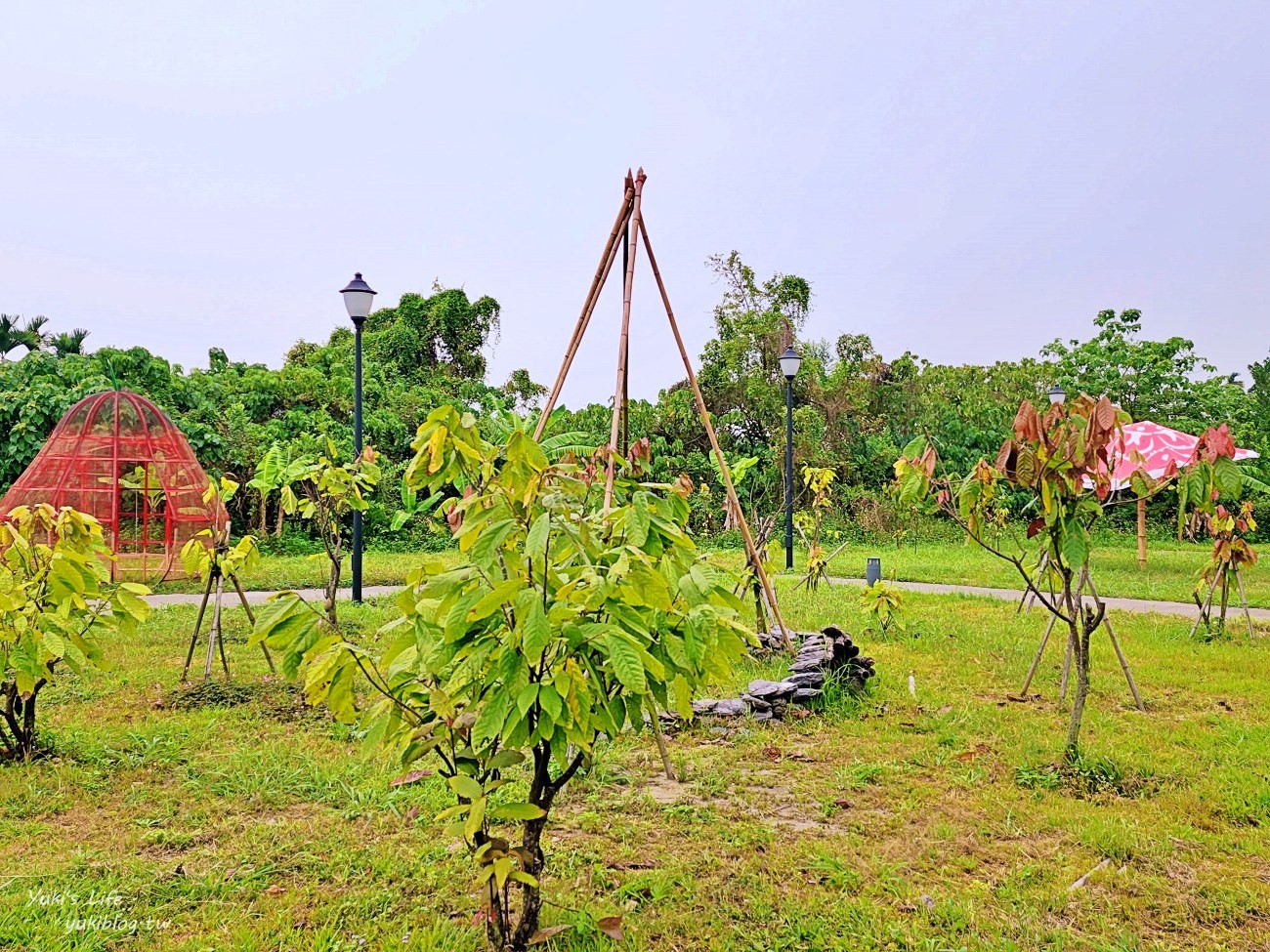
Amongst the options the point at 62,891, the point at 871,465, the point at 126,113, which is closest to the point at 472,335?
the point at 871,465

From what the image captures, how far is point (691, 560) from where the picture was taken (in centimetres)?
223

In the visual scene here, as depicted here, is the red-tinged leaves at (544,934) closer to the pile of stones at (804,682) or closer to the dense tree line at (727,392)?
the pile of stones at (804,682)

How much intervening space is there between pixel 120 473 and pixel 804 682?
8.83 metres

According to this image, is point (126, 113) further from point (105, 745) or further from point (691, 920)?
point (691, 920)

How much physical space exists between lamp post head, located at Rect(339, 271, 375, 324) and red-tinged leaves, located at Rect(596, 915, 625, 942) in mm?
6948

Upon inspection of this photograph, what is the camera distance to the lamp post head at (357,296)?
813 cm

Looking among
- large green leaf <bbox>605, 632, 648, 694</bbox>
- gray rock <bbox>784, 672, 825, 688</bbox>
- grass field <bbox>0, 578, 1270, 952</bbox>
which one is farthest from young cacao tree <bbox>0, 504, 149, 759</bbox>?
gray rock <bbox>784, 672, 825, 688</bbox>

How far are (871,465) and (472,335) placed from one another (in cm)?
977

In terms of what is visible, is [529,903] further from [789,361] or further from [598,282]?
[789,361]

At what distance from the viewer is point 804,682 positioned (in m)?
4.93

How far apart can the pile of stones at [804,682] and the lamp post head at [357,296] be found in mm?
5357

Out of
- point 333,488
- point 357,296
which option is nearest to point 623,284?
point 333,488

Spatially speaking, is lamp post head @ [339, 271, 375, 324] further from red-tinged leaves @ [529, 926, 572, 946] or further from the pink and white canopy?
the pink and white canopy

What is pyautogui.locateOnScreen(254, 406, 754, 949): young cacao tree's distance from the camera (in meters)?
1.86
